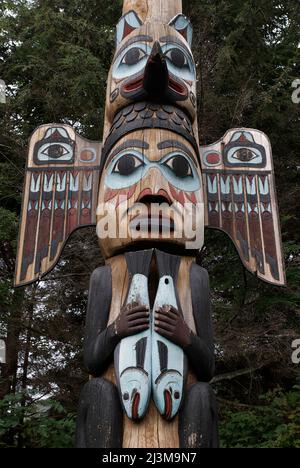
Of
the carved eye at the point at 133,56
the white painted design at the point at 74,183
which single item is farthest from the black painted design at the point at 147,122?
the carved eye at the point at 133,56

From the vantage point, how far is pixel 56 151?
13.6ft

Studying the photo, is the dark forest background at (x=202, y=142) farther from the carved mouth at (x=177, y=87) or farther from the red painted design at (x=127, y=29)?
the carved mouth at (x=177, y=87)

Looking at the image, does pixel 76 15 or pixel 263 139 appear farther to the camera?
pixel 76 15

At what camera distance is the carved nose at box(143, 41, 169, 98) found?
3461 millimetres

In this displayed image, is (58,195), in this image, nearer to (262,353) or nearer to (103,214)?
(103,214)

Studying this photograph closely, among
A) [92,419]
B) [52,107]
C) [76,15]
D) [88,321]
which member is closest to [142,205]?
[88,321]

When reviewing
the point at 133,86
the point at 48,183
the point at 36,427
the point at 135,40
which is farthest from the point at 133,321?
the point at 135,40

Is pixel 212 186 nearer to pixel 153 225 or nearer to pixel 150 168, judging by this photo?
pixel 150 168

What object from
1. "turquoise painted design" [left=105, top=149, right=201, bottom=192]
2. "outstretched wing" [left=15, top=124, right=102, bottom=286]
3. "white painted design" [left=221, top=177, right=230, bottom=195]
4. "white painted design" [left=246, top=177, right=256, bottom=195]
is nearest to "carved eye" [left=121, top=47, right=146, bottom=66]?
"outstretched wing" [left=15, top=124, right=102, bottom=286]

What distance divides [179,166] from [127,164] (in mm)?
376

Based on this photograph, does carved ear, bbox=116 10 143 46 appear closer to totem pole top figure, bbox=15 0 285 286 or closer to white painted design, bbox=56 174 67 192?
totem pole top figure, bbox=15 0 285 286

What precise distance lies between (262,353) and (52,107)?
451cm

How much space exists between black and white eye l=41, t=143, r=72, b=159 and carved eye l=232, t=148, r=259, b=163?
1409 millimetres

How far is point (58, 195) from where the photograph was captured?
3.98 m
